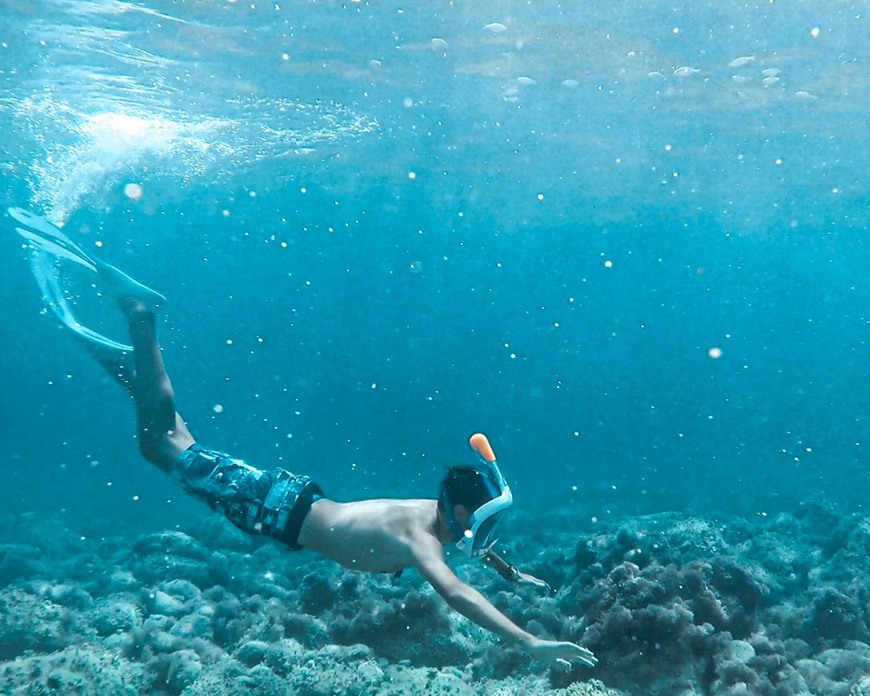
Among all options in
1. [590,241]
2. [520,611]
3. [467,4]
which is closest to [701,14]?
[467,4]

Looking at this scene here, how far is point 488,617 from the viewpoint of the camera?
3.97 meters

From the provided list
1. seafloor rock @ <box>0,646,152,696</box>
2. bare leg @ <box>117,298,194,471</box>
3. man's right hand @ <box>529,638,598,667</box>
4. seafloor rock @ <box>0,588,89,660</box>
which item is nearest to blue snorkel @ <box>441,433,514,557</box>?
man's right hand @ <box>529,638,598,667</box>

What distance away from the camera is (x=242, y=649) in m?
6.45

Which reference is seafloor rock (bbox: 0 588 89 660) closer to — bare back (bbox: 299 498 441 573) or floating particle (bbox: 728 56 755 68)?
bare back (bbox: 299 498 441 573)

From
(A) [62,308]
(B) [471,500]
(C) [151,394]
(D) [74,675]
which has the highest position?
(A) [62,308]

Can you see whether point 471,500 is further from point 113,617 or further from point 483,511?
point 113,617

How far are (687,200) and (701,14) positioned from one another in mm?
18812

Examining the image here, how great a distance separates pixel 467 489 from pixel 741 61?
1678 cm

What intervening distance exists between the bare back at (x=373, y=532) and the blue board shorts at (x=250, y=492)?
14 cm

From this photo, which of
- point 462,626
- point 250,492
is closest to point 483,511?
point 250,492

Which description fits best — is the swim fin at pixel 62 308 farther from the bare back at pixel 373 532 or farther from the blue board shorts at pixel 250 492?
the bare back at pixel 373 532

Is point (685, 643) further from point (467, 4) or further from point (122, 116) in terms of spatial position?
point (122, 116)

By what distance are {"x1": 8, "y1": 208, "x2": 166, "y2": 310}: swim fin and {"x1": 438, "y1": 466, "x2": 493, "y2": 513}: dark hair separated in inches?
185

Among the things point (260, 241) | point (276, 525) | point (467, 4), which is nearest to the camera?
point (276, 525)
